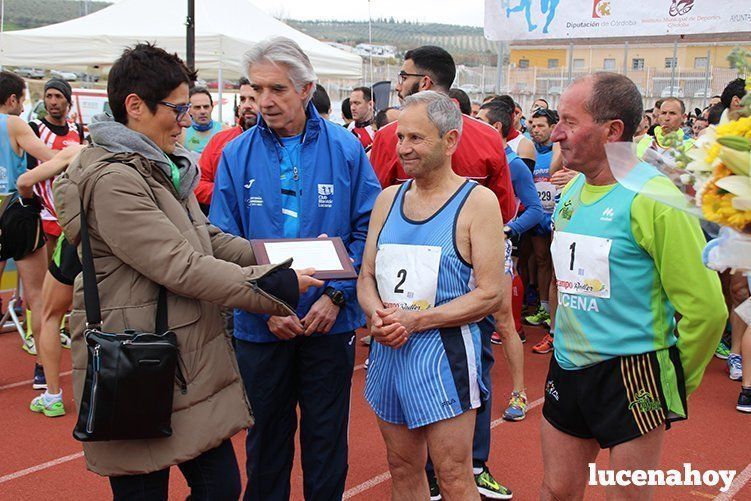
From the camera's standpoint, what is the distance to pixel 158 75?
2.68 meters

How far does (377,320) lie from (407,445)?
55 cm

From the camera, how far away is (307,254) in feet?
10.1

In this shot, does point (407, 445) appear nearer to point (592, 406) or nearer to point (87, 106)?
point (592, 406)

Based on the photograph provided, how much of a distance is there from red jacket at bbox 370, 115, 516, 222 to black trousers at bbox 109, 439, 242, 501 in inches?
77.8

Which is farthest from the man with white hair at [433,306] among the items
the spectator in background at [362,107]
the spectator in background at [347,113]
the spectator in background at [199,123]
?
the spectator in background at [347,113]

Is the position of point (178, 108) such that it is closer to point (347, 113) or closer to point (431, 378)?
point (431, 378)

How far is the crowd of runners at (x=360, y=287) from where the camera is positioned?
2611 mm

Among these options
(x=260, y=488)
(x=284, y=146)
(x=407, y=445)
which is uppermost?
(x=284, y=146)

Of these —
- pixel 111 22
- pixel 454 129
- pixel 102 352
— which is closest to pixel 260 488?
pixel 102 352

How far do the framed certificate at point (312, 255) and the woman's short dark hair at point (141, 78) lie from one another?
0.69m

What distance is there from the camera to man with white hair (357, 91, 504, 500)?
2.99 m

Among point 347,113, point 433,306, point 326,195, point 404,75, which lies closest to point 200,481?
point 433,306

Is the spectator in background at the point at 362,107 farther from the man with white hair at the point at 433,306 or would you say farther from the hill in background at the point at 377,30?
the hill in background at the point at 377,30

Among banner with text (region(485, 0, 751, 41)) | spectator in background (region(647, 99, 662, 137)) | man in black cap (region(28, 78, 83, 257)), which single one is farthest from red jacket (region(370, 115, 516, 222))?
banner with text (region(485, 0, 751, 41))
